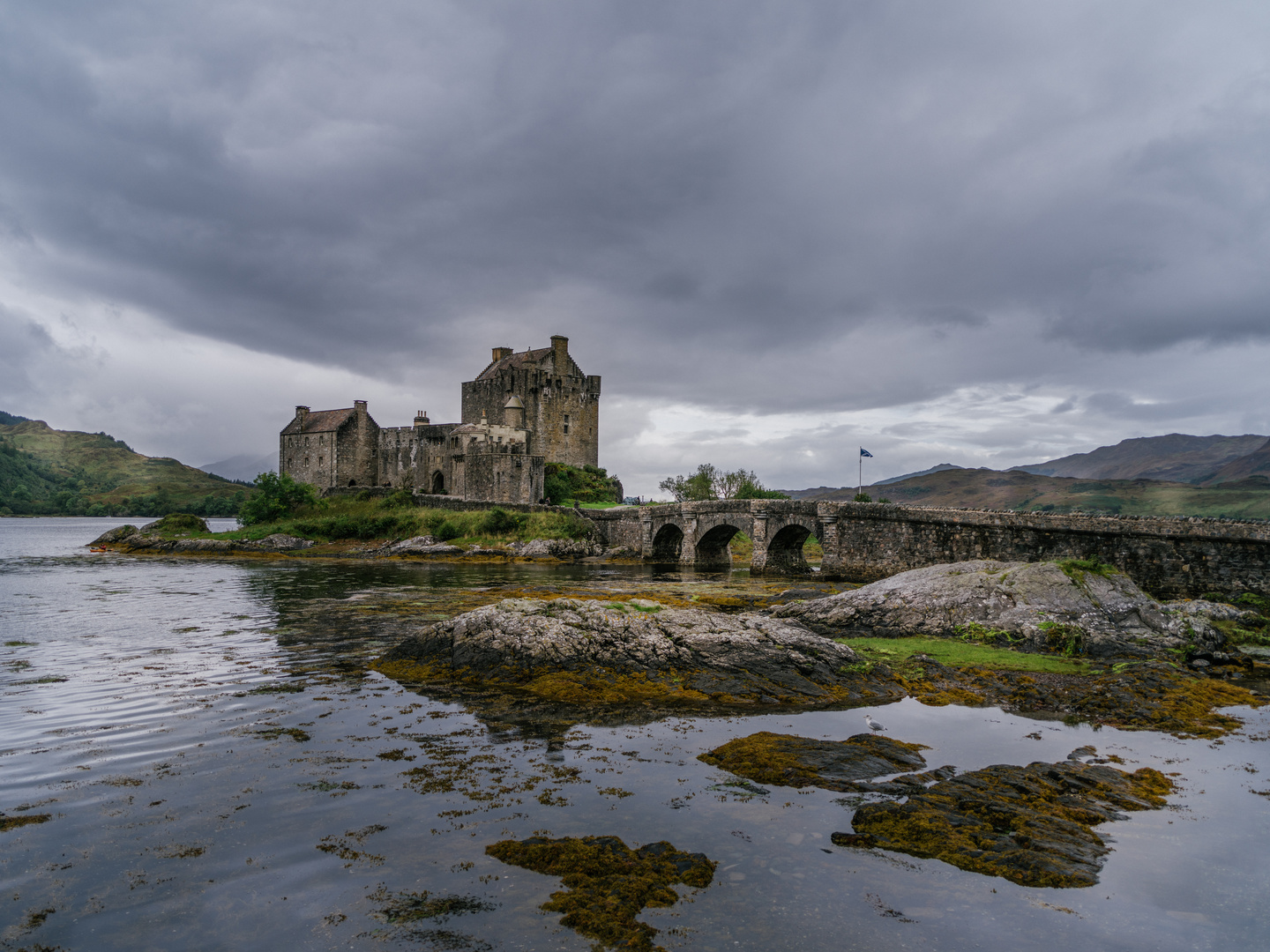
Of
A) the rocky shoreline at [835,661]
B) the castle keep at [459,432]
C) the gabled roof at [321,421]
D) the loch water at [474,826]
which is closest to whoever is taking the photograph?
the loch water at [474,826]

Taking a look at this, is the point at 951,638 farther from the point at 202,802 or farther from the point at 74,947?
the point at 74,947

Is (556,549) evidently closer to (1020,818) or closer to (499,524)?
(499,524)

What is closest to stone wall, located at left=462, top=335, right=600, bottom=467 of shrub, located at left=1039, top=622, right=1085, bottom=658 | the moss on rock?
shrub, located at left=1039, top=622, right=1085, bottom=658

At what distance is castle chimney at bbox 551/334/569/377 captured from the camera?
67.3 metres

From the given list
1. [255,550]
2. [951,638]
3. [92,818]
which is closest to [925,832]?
[92,818]

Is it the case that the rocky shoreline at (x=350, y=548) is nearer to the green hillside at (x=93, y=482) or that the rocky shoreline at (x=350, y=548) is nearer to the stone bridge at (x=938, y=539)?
the stone bridge at (x=938, y=539)

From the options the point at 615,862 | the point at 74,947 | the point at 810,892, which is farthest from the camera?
the point at 615,862

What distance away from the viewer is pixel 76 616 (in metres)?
19.1

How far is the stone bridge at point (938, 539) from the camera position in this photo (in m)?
19.2

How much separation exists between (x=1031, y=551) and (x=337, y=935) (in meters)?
24.5

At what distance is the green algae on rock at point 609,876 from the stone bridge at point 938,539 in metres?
21.1

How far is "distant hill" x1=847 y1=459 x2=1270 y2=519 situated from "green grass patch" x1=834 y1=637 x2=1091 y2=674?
2452cm

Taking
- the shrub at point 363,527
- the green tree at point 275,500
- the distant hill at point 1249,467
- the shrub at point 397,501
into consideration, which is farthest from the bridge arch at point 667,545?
the distant hill at point 1249,467

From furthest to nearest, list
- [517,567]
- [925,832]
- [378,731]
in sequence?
[517,567] → [378,731] → [925,832]
